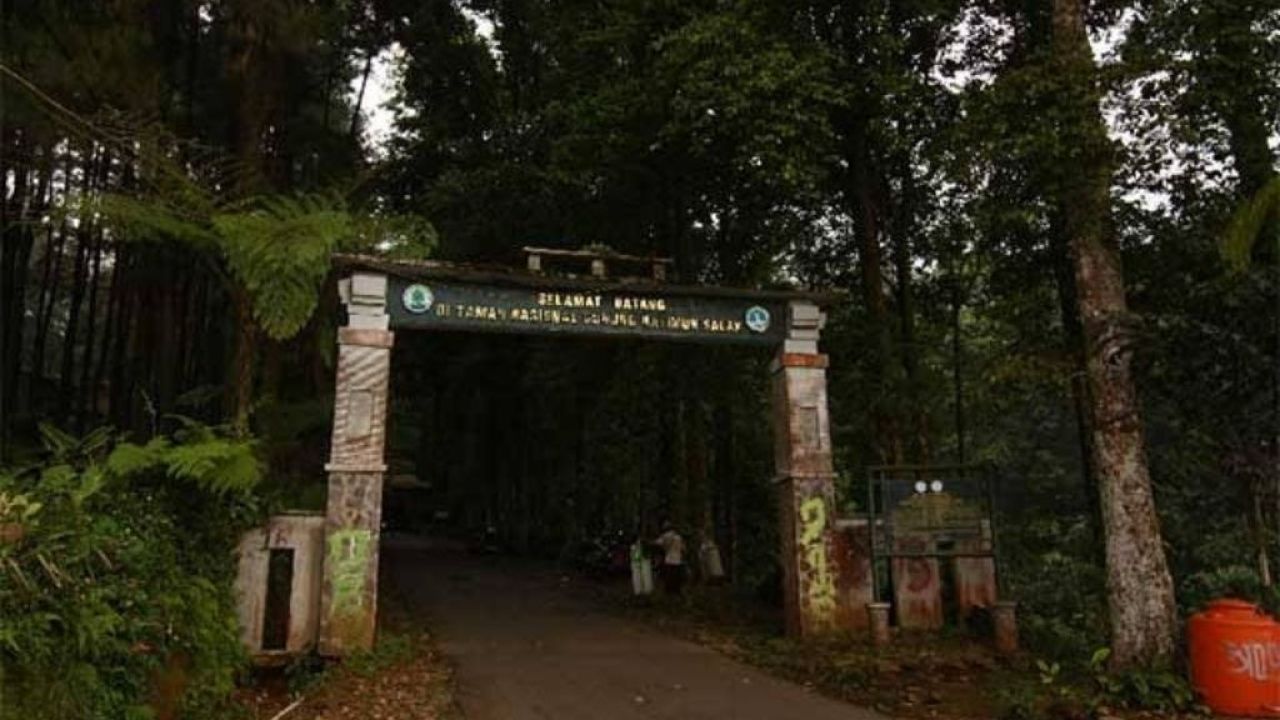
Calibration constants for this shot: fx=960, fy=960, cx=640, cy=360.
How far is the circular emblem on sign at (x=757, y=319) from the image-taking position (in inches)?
438

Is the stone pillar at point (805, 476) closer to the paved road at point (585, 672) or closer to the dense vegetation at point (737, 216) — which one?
the paved road at point (585, 672)

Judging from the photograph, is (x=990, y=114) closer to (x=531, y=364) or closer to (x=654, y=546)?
(x=654, y=546)

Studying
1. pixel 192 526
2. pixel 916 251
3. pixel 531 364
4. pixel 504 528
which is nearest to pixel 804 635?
pixel 192 526

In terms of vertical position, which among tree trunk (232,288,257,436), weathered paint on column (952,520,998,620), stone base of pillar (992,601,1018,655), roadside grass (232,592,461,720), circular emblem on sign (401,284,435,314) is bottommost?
roadside grass (232,592,461,720)

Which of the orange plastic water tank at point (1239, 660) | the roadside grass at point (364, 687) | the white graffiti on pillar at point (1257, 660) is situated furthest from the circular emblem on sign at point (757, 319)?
the white graffiti on pillar at point (1257, 660)

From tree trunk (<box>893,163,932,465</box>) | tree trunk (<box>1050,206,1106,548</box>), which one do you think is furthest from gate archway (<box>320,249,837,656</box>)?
tree trunk (<box>1050,206,1106,548</box>)

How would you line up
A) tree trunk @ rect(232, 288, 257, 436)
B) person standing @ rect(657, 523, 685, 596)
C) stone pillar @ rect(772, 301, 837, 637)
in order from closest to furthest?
tree trunk @ rect(232, 288, 257, 436)
stone pillar @ rect(772, 301, 837, 637)
person standing @ rect(657, 523, 685, 596)

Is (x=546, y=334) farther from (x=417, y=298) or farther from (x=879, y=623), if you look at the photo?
(x=879, y=623)

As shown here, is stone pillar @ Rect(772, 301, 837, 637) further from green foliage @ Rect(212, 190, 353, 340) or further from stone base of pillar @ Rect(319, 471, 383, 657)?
green foliage @ Rect(212, 190, 353, 340)

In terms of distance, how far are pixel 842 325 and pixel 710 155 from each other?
10.4 ft

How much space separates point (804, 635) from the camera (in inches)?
405

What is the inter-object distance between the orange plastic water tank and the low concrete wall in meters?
7.43

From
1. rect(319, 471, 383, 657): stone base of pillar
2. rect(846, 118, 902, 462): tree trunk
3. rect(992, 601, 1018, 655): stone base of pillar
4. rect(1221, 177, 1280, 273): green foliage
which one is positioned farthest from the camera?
rect(846, 118, 902, 462): tree trunk

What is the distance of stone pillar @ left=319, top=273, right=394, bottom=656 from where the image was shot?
29.4 ft
